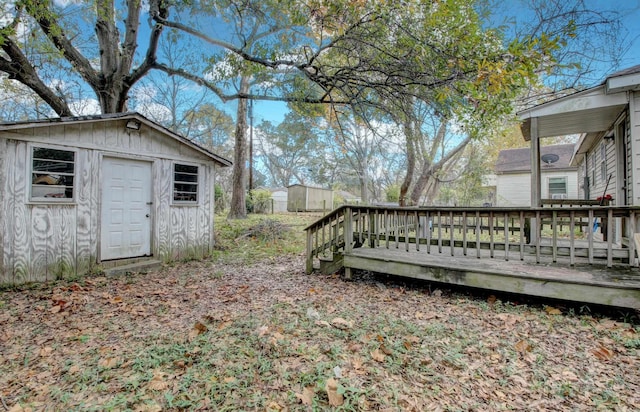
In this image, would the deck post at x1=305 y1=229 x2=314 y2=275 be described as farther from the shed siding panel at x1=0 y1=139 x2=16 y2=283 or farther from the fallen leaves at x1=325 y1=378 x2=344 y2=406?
the shed siding panel at x1=0 y1=139 x2=16 y2=283

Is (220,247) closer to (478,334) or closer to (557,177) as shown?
(478,334)

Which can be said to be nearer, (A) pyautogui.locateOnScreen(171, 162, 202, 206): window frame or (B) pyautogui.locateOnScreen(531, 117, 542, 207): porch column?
(B) pyautogui.locateOnScreen(531, 117, 542, 207): porch column

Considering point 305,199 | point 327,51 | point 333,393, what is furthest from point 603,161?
point 305,199

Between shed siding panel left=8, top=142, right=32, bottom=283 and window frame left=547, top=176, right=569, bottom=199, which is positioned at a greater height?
window frame left=547, top=176, right=569, bottom=199

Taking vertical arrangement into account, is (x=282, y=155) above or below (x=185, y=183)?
above

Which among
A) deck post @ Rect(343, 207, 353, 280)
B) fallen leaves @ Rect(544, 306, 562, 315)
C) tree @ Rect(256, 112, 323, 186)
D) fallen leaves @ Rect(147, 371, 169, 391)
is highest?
tree @ Rect(256, 112, 323, 186)

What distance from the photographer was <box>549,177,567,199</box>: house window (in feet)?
53.0

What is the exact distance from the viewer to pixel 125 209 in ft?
19.8

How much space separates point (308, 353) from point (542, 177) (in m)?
18.7

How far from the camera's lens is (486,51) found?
4.14 meters

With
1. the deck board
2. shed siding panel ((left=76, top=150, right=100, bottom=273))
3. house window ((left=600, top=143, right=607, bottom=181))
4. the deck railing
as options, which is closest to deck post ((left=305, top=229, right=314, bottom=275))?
the deck railing

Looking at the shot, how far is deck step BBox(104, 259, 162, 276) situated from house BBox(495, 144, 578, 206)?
17398 mm

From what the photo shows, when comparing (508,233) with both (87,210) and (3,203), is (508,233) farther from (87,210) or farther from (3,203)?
(3,203)

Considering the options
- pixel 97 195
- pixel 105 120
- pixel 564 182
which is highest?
pixel 105 120
